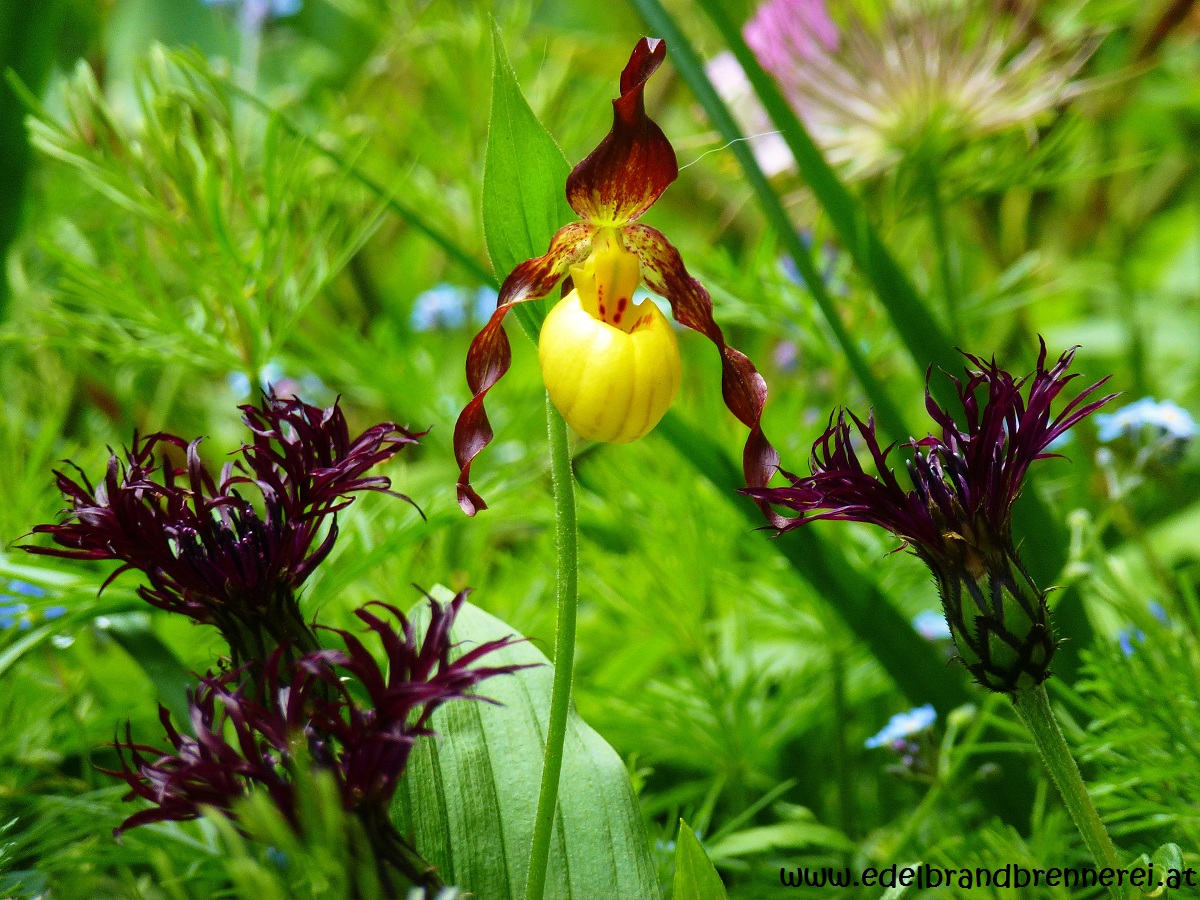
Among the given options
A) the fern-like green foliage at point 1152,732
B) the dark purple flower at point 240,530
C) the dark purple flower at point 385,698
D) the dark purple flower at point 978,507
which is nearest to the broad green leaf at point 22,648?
the dark purple flower at point 240,530

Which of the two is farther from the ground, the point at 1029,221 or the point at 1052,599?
the point at 1029,221

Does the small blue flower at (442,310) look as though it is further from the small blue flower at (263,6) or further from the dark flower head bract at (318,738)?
the dark flower head bract at (318,738)

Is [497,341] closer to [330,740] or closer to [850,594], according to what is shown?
[330,740]

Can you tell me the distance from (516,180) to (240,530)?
185mm

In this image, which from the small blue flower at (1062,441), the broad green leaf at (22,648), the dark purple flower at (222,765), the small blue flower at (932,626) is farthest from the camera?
the small blue flower at (1062,441)

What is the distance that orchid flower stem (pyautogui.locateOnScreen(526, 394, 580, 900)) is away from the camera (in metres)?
0.38

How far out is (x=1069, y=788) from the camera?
15.4 inches

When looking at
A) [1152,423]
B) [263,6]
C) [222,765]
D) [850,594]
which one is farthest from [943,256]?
[263,6]

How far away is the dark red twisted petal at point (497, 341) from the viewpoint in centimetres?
40

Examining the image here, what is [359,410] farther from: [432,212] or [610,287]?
[610,287]

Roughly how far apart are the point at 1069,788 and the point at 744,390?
0.68ft

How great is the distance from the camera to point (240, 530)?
397mm

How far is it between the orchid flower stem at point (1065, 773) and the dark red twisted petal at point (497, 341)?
0.78 feet

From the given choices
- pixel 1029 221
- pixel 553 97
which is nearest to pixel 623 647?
pixel 553 97
